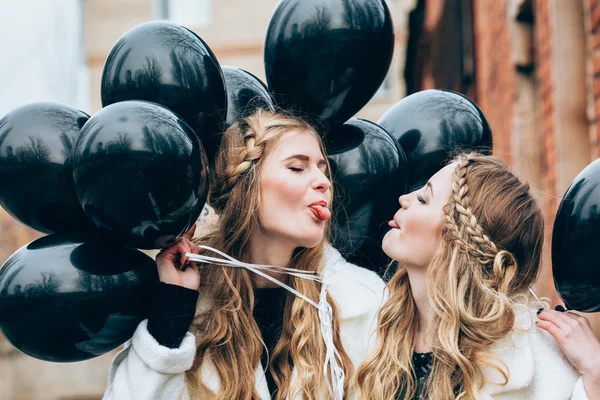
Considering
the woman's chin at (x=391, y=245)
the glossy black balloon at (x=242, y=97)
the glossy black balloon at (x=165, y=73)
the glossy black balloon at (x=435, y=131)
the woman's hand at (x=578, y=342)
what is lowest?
the woman's hand at (x=578, y=342)

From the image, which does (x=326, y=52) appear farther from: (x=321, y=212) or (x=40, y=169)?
(x=40, y=169)

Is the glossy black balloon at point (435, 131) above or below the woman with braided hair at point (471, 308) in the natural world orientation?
above

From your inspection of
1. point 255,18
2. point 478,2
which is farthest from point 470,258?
point 255,18

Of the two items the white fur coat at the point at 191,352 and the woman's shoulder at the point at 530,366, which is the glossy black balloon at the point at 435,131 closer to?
the white fur coat at the point at 191,352

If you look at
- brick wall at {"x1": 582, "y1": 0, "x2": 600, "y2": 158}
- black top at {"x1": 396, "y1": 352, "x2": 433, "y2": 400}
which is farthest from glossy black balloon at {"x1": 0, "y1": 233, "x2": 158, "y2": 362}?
brick wall at {"x1": 582, "y1": 0, "x2": 600, "y2": 158}

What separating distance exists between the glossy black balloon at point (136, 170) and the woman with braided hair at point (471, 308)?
0.82 meters

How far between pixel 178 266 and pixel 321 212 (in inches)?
20.6

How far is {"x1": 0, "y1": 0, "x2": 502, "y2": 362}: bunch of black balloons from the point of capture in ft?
7.48

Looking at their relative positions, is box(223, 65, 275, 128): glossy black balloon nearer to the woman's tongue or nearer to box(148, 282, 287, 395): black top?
the woman's tongue

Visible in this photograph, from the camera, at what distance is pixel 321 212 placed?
270cm

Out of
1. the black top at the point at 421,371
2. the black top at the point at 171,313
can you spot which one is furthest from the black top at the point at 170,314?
the black top at the point at 421,371

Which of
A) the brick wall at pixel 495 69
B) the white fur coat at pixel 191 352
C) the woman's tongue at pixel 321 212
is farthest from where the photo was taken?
the brick wall at pixel 495 69

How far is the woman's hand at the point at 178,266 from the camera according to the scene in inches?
99.9

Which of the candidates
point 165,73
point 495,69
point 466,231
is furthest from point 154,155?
point 495,69
